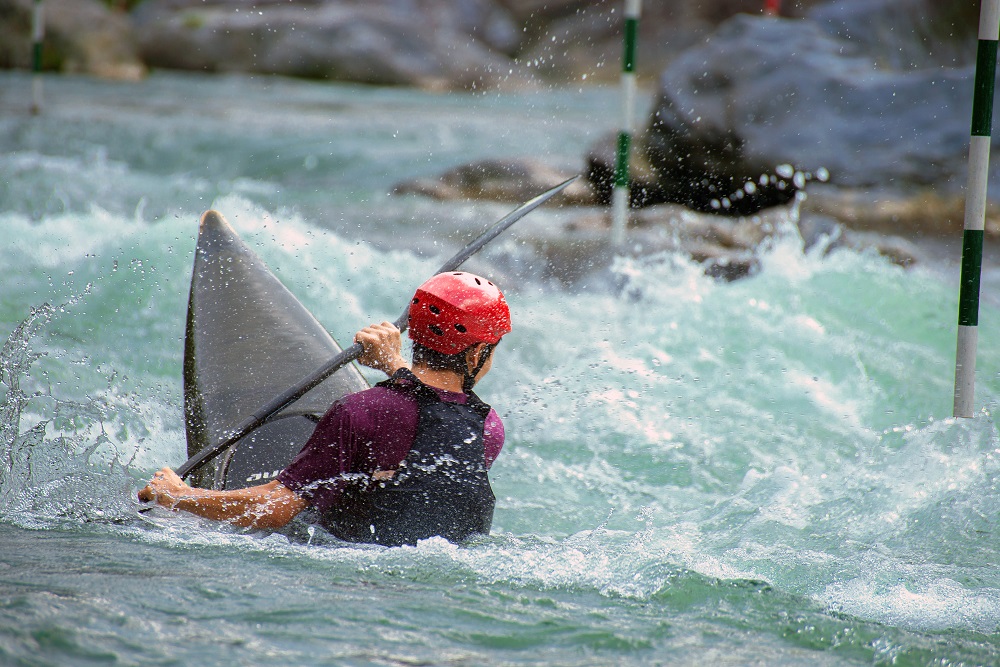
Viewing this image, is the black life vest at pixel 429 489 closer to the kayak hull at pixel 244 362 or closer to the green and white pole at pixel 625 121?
the kayak hull at pixel 244 362

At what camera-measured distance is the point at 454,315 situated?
248 cm

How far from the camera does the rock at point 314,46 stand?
57.9 ft

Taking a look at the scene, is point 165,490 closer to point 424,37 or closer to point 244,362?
point 244,362

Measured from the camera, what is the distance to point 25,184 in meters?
8.62

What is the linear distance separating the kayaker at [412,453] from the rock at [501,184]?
631cm

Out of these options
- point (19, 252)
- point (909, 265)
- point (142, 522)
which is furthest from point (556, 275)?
point (142, 522)

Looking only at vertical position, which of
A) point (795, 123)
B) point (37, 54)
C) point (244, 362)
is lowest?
point (244, 362)

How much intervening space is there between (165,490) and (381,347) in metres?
0.65

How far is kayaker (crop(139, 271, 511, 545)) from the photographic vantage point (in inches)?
96.0

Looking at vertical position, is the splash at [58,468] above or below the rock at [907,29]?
below

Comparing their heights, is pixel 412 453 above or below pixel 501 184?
below

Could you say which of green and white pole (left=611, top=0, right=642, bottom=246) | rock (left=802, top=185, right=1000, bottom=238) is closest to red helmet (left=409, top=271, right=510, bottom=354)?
green and white pole (left=611, top=0, right=642, bottom=246)

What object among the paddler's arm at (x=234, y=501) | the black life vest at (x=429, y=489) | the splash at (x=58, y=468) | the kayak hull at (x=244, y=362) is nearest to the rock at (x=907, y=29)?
the kayak hull at (x=244, y=362)

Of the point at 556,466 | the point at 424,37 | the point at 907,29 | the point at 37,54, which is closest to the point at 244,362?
the point at 556,466
